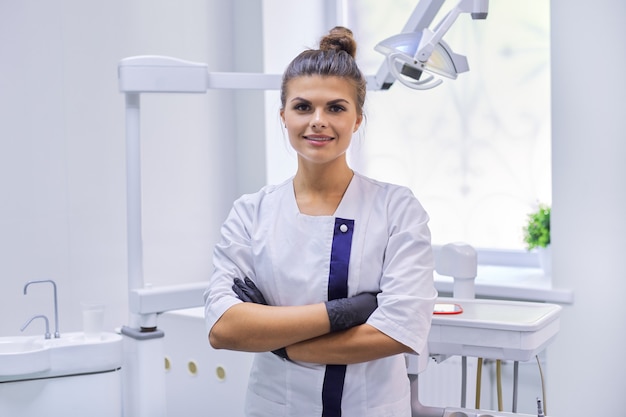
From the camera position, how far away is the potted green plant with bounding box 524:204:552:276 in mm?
2775

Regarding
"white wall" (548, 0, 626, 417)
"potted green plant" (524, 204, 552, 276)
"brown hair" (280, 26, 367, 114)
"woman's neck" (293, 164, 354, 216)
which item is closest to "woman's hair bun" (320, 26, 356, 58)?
"brown hair" (280, 26, 367, 114)

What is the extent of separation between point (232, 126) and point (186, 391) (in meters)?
1.12

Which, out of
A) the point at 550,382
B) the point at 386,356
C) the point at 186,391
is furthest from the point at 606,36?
the point at 186,391

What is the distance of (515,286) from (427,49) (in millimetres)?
1229

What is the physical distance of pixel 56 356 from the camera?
73.7 inches

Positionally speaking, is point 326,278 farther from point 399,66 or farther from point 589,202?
point 589,202

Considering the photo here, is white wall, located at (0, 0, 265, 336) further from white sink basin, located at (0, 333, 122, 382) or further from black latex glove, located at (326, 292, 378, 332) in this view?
black latex glove, located at (326, 292, 378, 332)

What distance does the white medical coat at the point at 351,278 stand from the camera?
1370 mm

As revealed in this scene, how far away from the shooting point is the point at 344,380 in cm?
141

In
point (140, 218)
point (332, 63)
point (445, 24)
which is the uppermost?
point (445, 24)

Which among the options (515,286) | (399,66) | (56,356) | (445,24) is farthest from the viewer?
(515,286)

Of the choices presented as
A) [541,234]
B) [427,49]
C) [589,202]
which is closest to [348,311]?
[427,49]

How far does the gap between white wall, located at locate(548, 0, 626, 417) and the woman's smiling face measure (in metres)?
1.27

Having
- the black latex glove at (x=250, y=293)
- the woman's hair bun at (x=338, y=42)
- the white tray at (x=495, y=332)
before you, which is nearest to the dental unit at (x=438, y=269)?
the white tray at (x=495, y=332)
